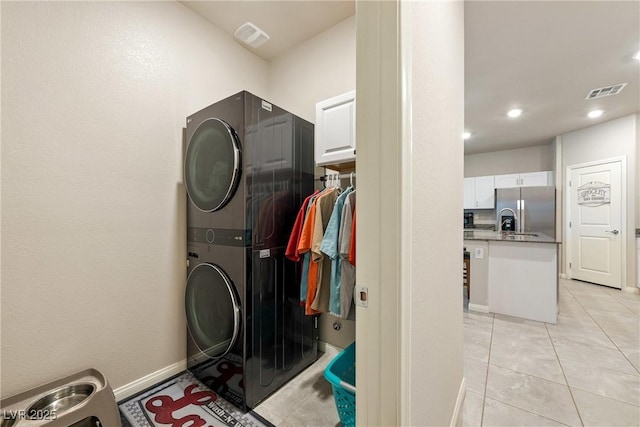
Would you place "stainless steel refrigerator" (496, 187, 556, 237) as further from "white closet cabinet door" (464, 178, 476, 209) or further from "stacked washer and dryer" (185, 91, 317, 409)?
"stacked washer and dryer" (185, 91, 317, 409)

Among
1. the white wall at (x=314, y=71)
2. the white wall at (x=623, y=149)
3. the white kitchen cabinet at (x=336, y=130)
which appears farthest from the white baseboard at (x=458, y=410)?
the white wall at (x=623, y=149)

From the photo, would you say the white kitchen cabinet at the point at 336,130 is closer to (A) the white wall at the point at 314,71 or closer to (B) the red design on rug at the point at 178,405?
(A) the white wall at the point at 314,71

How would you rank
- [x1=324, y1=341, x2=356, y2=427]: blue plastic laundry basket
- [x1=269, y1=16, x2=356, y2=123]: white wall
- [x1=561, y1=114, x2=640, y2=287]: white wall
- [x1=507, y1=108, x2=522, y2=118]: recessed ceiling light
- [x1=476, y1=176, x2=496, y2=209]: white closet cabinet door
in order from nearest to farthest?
[x1=324, y1=341, x2=356, y2=427]: blue plastic laundry basket → [x1=269, y1=16, x2=356, y2=123]: white wall → [x1=507, y1=108, x2=522, y2=118]: recessed ceiling light → [x1=561, y1=114, x2=640, y2=287]: white wall → [x1=476, y1=176, x2=496, y2=209]: white closet cabinet door

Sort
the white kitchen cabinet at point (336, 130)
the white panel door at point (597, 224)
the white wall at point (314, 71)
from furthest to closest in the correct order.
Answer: the white panel door at point (597, 224) → the white wall at point (314, 71) → the white kitchen cabinet at point (336, 130)

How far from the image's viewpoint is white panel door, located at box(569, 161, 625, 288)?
388cm

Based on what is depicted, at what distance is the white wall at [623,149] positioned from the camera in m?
3.69

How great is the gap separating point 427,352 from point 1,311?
6.19 ft

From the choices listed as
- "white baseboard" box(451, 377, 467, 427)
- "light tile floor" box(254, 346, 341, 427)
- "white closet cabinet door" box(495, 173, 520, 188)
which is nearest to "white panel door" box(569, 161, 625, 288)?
"white closet cabinet door" box(495, 173, 520, 188)

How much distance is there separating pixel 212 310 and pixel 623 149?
5.91 metres

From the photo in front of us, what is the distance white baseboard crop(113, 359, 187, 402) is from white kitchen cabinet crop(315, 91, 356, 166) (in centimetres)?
175

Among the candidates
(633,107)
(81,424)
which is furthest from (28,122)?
(633,107)

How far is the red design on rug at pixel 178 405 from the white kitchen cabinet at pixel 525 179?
6071mm

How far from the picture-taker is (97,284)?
1450 mm

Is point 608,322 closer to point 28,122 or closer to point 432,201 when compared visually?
point 432,201
